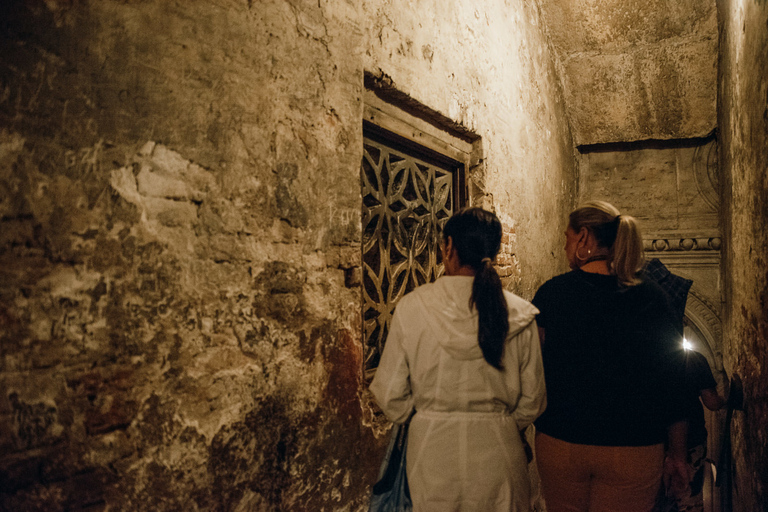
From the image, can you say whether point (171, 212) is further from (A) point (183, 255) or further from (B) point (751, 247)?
(B) point (751, 247)

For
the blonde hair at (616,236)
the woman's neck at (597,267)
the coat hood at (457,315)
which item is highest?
the blonde hair at (616,236)

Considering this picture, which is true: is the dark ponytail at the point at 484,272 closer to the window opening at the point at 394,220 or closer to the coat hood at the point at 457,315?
the coat hood at the point at 457,315

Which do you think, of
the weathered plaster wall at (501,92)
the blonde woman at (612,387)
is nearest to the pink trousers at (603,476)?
the blonde woman at (612,387)

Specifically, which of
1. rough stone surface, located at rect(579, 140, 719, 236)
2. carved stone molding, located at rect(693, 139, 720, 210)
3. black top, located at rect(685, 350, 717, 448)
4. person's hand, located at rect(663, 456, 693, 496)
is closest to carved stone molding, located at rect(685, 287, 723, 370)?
rough stone surface, located at rect(579, 140, 719, 236)

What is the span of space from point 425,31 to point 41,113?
2227mm

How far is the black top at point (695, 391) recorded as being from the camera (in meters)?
1.88

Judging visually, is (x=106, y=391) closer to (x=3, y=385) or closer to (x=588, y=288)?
(x=3, y=385)

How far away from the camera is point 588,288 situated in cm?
178

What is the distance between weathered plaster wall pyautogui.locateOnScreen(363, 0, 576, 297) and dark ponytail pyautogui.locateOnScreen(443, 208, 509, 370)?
48.5 inches

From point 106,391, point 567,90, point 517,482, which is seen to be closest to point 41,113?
point 106,391

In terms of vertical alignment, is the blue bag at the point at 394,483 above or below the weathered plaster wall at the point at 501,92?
below

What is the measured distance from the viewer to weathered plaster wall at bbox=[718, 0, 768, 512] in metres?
2.16

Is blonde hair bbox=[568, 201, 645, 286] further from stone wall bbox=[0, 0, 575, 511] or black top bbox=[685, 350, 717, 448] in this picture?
stone wall bbox=[0, 0, 575, 511]

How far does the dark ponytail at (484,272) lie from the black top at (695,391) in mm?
896
